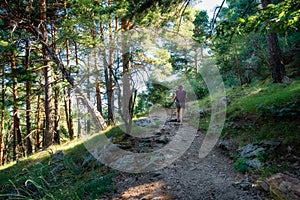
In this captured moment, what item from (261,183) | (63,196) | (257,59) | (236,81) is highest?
(257,59)

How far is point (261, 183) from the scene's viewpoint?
11.9 feet

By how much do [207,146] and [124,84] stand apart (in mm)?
3460

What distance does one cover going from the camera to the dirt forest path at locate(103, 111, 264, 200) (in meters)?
3.73

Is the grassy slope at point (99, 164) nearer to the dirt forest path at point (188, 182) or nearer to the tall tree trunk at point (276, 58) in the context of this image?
the dirt forest path at point (188, 182)

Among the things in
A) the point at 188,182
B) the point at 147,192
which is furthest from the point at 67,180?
the point at 188,182

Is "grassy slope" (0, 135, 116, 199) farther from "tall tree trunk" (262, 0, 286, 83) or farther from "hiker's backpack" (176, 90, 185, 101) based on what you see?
"tall tree trunk" (262, 0, 286, 83)

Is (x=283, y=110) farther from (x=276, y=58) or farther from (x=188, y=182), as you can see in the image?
(x=276, y=58)

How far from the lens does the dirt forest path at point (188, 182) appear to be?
3.73 metres

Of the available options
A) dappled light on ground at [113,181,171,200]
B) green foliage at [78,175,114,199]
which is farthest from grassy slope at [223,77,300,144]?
green foliage at [78,175,114,199]

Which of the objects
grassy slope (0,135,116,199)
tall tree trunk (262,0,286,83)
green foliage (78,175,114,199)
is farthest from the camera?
tall tree trunk (262,0,286,83)

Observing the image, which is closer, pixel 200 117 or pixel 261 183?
pixel 261 183

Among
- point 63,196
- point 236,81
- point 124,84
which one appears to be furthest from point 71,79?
point 236,81

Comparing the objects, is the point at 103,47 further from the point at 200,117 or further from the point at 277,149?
the point at 277,149

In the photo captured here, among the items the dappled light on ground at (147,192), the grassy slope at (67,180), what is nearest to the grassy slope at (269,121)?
the dappled light on ground at (147,192)
